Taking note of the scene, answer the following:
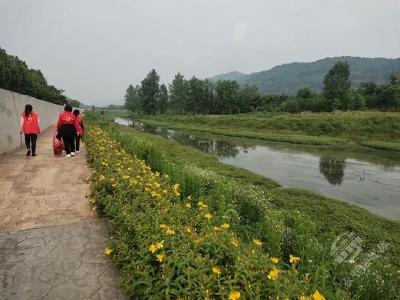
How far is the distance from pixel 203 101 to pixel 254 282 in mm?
74378

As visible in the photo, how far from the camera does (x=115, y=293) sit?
3.31 m

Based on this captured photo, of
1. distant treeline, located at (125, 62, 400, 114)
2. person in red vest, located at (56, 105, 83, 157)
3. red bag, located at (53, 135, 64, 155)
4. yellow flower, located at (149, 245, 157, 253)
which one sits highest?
distant treeline, located at (125, 62, 400, 114)

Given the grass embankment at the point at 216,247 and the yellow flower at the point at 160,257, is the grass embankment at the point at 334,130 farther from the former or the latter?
the yellow flower at the point at 160,257

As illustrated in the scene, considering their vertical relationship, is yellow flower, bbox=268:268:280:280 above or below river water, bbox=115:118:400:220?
above

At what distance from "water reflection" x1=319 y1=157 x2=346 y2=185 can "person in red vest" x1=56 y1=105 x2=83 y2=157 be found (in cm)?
1069

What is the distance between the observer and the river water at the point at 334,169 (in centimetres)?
1174

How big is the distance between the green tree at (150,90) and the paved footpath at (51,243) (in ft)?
256

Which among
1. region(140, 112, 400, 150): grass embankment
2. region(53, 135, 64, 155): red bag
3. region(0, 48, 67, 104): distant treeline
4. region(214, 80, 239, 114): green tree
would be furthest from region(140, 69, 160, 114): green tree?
region(53, 135, 64, 155): red bag

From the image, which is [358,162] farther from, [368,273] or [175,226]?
[175,226]

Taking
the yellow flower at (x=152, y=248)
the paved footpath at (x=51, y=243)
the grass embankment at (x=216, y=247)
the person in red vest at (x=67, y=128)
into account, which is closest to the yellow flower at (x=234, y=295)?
the grass embankment at (x=216, y=247)

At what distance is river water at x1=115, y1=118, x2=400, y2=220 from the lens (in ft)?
38.5

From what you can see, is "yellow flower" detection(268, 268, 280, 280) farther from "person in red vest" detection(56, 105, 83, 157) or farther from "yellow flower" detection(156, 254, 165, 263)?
"person in red vest" detection(56, 105, 83, 157)

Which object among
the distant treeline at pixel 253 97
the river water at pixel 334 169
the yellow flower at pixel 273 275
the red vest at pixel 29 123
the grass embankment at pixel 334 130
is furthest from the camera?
the distant treeline at pixel 253 97

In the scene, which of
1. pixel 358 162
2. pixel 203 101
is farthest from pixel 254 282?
pixel 203 101
